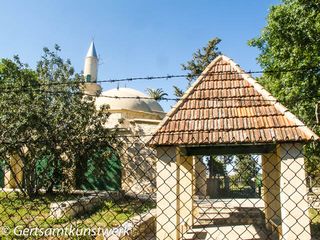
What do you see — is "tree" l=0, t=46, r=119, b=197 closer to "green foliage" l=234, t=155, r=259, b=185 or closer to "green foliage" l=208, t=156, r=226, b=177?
"green foliage" l=208, t=156, r=226, b=177

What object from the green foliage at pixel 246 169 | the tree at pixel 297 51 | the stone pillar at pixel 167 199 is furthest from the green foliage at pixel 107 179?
the green foliage at pixel 246 169

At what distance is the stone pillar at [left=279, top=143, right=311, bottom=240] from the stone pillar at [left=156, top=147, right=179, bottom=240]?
203 centimetres

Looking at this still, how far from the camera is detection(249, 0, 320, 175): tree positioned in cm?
1445

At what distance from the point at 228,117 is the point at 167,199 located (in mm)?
2178

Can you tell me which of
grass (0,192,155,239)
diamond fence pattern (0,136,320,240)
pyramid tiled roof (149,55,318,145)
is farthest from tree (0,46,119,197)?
pyramid tiled roof (149,55,318,145)

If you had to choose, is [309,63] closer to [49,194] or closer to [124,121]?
[124,121]

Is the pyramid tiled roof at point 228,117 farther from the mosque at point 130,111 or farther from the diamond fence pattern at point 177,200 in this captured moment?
the mosque at point 130,111

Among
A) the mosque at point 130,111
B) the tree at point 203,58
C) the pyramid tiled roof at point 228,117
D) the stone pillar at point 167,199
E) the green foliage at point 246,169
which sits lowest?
the stone pillar at point 167,199

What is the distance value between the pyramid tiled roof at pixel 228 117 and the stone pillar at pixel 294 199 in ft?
1.30

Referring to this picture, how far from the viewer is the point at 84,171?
18.4m

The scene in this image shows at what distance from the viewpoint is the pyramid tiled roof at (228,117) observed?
645cm

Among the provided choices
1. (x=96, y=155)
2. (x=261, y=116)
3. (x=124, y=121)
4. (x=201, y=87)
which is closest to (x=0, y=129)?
(x=96, y=155)

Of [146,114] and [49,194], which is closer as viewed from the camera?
[49,194]

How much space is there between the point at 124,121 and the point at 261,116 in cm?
1502
